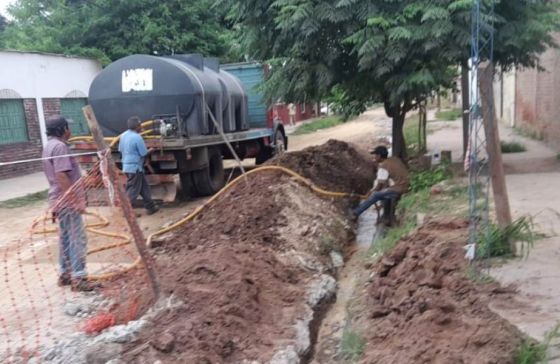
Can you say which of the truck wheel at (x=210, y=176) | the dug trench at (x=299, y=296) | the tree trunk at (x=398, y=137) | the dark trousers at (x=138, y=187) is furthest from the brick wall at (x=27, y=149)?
the tree trunk at (x=398, y=137)

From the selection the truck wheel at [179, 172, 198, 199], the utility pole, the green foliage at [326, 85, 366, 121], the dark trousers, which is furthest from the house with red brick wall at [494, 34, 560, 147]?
the dark trousers

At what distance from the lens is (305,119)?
37.7 meters

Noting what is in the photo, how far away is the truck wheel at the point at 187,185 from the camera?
1098 centimetres

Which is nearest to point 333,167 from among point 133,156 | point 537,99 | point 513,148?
point 133,156

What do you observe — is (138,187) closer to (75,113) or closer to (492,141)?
(492,141)

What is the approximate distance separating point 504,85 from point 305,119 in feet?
57.7

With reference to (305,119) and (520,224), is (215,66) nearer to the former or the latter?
(520,224)

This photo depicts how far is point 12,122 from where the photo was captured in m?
15.9

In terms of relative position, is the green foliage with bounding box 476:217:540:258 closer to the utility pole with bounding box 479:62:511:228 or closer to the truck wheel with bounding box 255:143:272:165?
the utility pole with bounding box 479:62:511:228

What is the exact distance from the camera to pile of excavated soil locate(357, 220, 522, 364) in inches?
140

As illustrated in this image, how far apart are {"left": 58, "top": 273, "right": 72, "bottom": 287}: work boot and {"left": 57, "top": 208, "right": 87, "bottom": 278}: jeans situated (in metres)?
0.11

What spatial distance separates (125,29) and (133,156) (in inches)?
471

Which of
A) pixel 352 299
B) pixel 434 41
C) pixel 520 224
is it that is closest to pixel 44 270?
pixel 352 299

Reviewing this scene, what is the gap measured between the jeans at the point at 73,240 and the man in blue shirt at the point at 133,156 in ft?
→ 11.1
